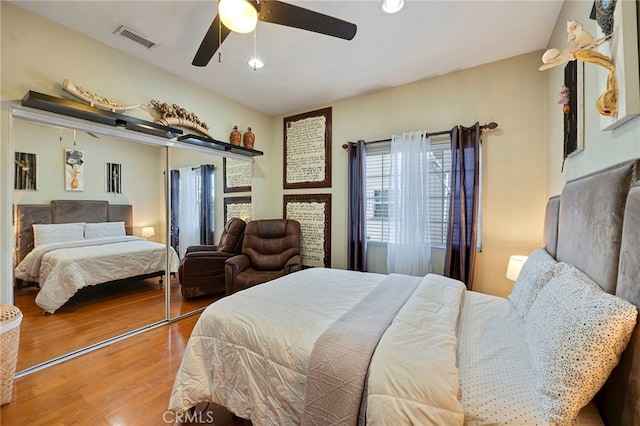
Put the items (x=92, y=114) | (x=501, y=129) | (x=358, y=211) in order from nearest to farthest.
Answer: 1. (x=92, y=114)
2. (x=501, y=129)
3. (x=358, y=211)

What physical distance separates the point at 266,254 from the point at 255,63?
2230 millimetres

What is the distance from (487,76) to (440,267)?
80.1 inches

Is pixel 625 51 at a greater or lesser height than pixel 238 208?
greater

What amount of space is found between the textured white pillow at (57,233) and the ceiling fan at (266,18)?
75.6 inches

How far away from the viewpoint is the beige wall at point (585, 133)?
1.09 m

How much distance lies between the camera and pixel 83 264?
8.11 feet

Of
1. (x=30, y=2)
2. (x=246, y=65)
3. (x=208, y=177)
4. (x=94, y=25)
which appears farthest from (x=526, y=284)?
(x=30, y=2)

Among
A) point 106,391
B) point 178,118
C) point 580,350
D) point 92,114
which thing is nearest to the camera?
point 580,350

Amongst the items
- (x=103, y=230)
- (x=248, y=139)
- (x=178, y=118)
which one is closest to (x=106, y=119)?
(x=178, y=118)

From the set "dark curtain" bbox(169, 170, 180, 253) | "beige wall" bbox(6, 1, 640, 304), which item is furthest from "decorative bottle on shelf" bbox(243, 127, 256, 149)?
"dark curtain" bbox(169, 170, 180, 253)

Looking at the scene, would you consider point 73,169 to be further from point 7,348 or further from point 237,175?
point 237,175

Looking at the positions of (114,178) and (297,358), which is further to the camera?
Result: (114,178)

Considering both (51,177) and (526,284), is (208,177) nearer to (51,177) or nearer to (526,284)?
(51,177)

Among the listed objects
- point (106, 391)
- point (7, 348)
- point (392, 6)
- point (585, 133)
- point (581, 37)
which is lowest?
point (106, 391)
